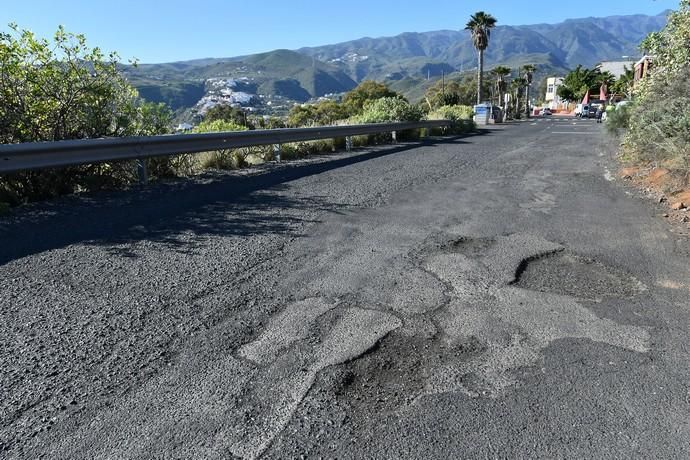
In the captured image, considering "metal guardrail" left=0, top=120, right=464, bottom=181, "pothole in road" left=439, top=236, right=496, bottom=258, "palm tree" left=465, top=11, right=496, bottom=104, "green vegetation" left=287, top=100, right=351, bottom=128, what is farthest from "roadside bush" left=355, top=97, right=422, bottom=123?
"palm tree" left=465, top=11, right=496, bottom=104

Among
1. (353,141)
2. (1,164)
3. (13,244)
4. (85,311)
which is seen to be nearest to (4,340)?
(85,311)

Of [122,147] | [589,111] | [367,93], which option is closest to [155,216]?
[122,147]

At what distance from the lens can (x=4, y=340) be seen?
3.04 m

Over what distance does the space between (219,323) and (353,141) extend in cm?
1431

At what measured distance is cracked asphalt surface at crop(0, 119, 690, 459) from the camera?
229 centimetres

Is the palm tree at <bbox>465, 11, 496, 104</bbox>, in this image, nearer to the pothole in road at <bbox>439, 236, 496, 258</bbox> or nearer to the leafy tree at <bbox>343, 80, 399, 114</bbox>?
the leafy tree at <bbox>343, 80, 399, 114</bbox>

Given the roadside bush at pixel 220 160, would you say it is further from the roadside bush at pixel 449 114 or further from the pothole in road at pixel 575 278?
the roadside bush at pixel 449 114

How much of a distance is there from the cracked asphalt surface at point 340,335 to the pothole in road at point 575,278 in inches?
1.0

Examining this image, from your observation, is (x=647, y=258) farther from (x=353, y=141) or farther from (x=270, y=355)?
(x=353, y=141)

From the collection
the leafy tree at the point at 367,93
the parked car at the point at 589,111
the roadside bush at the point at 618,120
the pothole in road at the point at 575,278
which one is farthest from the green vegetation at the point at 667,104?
the leafy tree at the point at 367,93

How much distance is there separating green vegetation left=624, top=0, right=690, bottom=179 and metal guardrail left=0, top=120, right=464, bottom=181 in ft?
24.9

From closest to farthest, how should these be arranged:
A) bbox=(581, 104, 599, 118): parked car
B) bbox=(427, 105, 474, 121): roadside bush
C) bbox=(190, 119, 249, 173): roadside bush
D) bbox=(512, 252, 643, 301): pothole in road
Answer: bbox=(512, 252, 643, 301): pothole in road
bbox=(190, 119, 249, 173): roadside bush
bbox=(427, 105, 474, 121): roadside bush
bbox=(581, 104, 599, 118): parked car

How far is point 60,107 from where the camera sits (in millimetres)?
7801

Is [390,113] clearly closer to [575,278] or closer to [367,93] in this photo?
[575,278]
